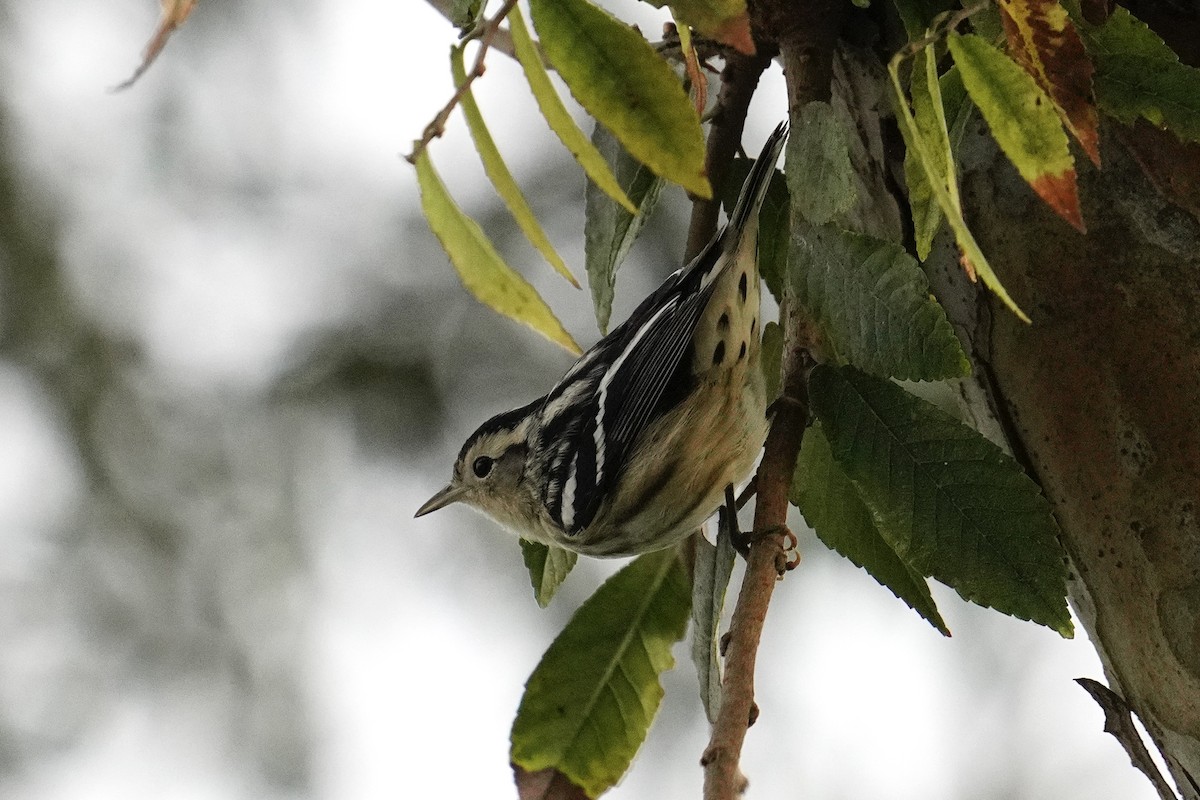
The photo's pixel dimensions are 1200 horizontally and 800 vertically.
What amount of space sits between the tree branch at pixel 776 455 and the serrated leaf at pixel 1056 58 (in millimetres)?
276

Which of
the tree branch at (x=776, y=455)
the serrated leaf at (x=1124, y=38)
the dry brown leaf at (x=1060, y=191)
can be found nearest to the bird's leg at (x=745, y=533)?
the tree branch at (x=776, y=455)

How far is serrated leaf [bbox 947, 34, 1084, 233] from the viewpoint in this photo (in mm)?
786

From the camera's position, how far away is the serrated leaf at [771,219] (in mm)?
1418

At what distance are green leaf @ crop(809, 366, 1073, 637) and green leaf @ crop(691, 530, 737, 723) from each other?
0.21 meters

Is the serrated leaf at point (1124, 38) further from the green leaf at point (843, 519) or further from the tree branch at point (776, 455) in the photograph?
the green leaf at point (843, 519)

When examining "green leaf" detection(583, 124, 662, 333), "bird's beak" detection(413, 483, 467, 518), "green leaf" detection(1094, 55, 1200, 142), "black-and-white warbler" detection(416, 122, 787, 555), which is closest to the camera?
"green leaf" detection(1094, 55, 1200, 142)

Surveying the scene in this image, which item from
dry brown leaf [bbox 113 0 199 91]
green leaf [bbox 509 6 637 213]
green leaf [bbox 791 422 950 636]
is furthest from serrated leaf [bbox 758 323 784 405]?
dry brown leaf [bbox 113 0 199 91]

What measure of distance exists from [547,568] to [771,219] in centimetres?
50

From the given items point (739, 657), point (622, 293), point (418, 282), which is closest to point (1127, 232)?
point (739, 657)

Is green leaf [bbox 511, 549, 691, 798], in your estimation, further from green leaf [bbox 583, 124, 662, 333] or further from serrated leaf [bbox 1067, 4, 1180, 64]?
serrated leaf [bbox 1067, 4, 1180, 64]

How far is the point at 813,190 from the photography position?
1.04m

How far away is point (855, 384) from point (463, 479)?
4.49 feet

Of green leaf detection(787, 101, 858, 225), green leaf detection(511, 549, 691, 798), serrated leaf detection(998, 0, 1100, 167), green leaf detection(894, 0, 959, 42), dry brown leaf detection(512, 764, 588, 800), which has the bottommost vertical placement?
dry brown leaf detection(512, 764, 588, 800)

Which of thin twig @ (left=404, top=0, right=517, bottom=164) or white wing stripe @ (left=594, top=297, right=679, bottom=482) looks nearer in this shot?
thin twig @ (left=404, top=0, right=517, bottom=164)
